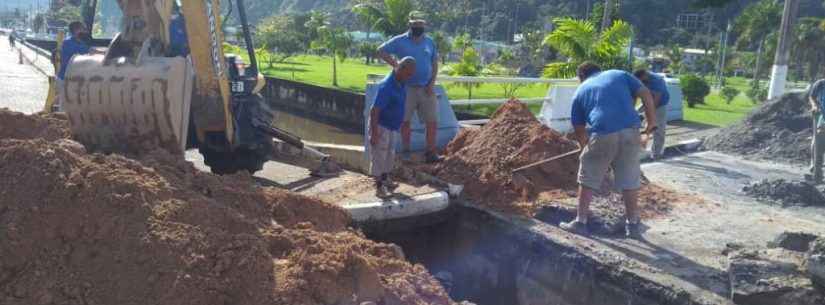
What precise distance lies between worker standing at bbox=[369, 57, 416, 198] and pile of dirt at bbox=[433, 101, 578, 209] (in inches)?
34.9

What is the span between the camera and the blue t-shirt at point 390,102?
580 cm

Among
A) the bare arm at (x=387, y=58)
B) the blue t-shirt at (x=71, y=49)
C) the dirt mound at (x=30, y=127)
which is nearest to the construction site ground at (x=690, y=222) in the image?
the bare arm at (x=387, y=58)

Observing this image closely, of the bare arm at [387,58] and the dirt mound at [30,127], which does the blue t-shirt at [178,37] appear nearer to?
the dirt mound at [30,127]

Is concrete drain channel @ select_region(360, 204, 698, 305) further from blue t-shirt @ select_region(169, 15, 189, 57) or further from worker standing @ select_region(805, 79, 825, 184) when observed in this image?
worker standing @ select_region(805, 79, 825, 184)

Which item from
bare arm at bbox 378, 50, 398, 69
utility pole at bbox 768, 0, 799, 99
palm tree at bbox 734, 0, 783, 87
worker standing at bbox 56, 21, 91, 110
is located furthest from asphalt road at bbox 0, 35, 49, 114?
palm tree at bbox 734, 0, 783, 87

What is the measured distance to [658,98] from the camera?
8.81 meters

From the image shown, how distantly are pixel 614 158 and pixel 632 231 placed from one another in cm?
64

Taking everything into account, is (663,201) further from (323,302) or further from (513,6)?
(513,6)

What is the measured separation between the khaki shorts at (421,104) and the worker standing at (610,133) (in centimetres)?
185

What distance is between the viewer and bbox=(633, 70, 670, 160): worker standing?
8.61 meters

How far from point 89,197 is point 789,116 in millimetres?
11579

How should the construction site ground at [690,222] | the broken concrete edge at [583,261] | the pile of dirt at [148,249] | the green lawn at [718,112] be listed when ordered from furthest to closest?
1. the green lawn at [718,112]
2. the construction site ground at [690,222]
3. the broken concrete edge at [583,261]
4. the pile of dirt at [148,249]

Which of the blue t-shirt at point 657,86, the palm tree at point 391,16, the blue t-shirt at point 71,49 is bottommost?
the blue t-shirt at point 657,86

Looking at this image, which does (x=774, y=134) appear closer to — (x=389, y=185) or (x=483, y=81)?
(x=483, y=81)
